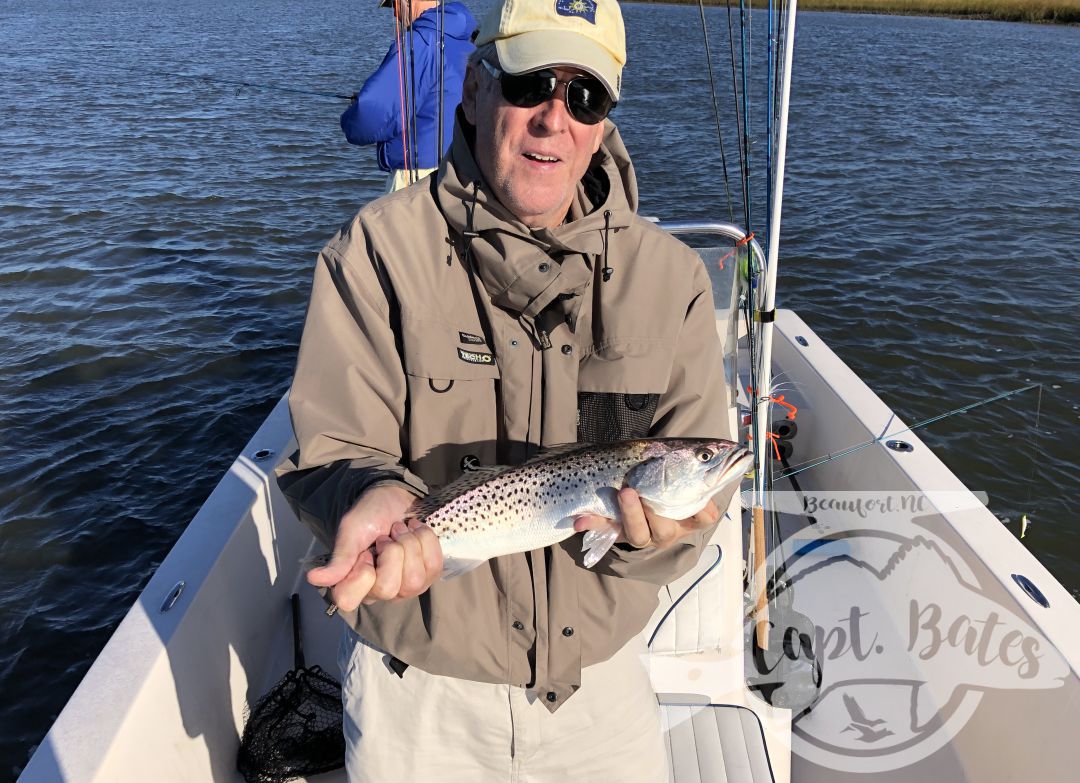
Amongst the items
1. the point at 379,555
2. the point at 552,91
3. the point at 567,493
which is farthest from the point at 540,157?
the point at 379,555

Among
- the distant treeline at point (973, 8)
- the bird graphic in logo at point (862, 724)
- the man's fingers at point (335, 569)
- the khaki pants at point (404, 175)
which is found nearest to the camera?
the man's fingers at point (335, 569)

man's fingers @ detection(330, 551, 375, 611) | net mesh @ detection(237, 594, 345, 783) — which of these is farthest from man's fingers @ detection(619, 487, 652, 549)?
net mesh @ detection(237, 594, 345, 783)

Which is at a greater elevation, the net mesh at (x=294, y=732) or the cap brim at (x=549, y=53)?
the cap brim at (x=549, y=53)

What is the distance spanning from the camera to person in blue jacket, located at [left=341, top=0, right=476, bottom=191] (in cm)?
633

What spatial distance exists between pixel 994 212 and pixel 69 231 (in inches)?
673

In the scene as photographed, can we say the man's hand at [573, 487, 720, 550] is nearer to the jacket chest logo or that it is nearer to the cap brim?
the jacket chest logo

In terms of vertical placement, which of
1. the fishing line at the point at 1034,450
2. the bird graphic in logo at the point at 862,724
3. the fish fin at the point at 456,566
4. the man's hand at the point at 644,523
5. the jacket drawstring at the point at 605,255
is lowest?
the fishing line at the point at 1034,450

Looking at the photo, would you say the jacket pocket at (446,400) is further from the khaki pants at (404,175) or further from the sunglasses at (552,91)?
the khaki pants at (404,175)

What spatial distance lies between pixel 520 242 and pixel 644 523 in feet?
3.08

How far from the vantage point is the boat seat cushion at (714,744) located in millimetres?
3352

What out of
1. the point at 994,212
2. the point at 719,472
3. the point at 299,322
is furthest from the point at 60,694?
the point at 994,212

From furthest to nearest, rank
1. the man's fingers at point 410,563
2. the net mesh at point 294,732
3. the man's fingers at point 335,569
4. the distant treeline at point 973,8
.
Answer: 1. the distant treeline at point 973,8
2. the net mesh at point 294,732
3. the man's fingers at point 410,563
4. the man's fingers at point 335,569

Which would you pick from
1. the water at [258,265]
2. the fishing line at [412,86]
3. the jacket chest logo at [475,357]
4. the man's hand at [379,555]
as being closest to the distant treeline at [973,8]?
the water at [258,265]

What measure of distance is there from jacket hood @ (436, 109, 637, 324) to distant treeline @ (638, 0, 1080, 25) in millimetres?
43871
